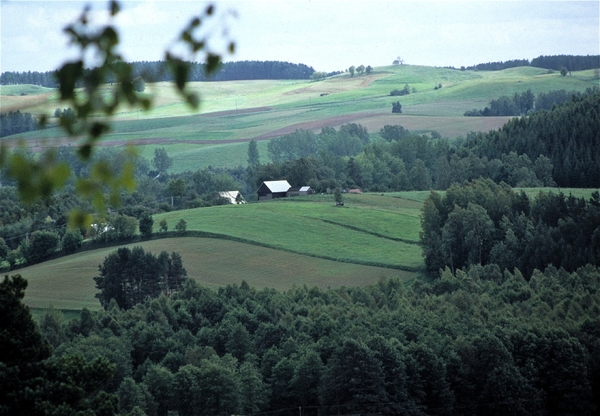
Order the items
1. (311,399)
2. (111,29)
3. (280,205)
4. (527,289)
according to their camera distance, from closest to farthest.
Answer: (111,29) → (311,399) → (527,289) → (280,205)

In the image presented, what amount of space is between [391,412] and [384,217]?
69054mm

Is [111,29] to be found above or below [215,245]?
above

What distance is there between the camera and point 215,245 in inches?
4195

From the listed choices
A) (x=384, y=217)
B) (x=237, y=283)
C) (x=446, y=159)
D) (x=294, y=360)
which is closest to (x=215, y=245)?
(x=237, y=283)

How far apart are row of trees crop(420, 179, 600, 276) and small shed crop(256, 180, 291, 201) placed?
41.3 meters

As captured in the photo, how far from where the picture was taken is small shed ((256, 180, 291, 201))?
15775 centimetres

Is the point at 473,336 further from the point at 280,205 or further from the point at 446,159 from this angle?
the point at 446,159

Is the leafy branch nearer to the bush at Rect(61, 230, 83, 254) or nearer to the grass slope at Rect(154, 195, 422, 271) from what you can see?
the grass slope at Rect(154, 195, 422, 271)

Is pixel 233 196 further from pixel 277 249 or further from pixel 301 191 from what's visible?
pixel 277 249

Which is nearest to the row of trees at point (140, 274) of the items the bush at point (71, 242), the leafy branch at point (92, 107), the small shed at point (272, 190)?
the bush at point (71, 242)

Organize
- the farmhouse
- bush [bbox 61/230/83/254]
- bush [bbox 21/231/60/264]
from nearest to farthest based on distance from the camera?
bush [bbox 21/231/60/264] → bush [bbox 61/230/83/254] → the farmhouse

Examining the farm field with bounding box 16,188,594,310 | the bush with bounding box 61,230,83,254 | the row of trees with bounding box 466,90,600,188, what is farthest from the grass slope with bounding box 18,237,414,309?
the row of trees with bounding box 466,90,600,188

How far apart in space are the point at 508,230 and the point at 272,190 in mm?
57304

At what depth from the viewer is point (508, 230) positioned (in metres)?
108
